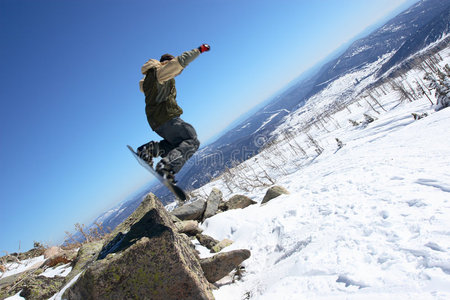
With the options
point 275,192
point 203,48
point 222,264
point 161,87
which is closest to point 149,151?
point 161,87

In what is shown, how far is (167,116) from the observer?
416 centimetres

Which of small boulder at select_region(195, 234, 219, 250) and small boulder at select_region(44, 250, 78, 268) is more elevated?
small boulder at select_region(44, 250, 78, 268)

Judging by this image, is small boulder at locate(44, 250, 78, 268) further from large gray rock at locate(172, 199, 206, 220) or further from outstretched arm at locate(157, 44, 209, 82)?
outstretched arm at locate(157, 44, 209, 82)

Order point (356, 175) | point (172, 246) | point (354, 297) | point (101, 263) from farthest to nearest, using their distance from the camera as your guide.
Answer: point (356, 175) < point (172, 246) < point (101, 263) < point (354, 297)

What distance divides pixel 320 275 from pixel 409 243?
37.3 inches

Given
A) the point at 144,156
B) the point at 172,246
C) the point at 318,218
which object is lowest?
the point at 318,218

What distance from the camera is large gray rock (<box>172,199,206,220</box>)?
7289 mm

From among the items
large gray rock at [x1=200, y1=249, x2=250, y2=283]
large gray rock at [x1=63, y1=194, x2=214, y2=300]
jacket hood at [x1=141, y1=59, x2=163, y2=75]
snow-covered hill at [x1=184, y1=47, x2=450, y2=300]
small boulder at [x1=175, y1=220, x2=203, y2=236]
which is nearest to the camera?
snow-covered hill at [x1=184, y1=47, x2=450, y2=300]

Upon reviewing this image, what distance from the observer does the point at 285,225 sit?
398 centimetres

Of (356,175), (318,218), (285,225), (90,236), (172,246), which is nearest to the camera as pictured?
(172,246)


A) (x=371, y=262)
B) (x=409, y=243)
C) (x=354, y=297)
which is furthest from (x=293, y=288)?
(x=409, y=243)

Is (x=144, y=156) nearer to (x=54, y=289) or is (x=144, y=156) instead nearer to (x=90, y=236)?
(x=54, y=289)

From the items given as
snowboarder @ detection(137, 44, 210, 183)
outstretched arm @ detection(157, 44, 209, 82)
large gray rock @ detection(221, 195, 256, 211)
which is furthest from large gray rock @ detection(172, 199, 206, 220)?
outstretched arm @ detection(157, 44, 209, 82)

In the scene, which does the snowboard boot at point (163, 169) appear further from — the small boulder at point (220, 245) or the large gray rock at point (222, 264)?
the small boulder at point (220, 245)
